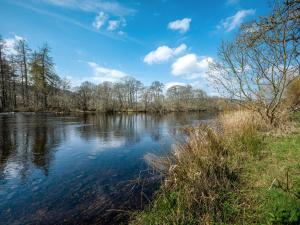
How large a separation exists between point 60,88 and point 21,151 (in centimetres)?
4220

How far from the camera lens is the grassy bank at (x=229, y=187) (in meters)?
2.63

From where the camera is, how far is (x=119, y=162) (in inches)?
271

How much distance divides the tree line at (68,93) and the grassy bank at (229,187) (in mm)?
33052

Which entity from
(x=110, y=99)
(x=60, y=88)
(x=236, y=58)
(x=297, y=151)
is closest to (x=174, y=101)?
(x=110, y=99)

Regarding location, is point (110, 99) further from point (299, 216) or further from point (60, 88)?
point (299, 216)

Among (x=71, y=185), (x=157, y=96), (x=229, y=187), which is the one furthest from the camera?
(x=157, y=96)

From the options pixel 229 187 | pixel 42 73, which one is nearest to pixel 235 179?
pixel 229 187

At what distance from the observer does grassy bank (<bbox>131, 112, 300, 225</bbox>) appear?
2.63m

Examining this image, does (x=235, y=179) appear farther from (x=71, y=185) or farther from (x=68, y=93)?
(x=68, y=93)

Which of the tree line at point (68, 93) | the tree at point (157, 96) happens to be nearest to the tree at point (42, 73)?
the tree line at point (68, 93)

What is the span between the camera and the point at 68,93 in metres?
46.5

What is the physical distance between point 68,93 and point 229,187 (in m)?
48.7

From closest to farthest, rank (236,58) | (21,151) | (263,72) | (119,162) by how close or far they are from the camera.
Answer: (119,162)
(21,151)
(263,72)
(236,58)

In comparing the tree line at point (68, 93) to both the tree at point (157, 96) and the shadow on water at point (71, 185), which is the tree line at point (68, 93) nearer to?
the tree at point (157, 96)
